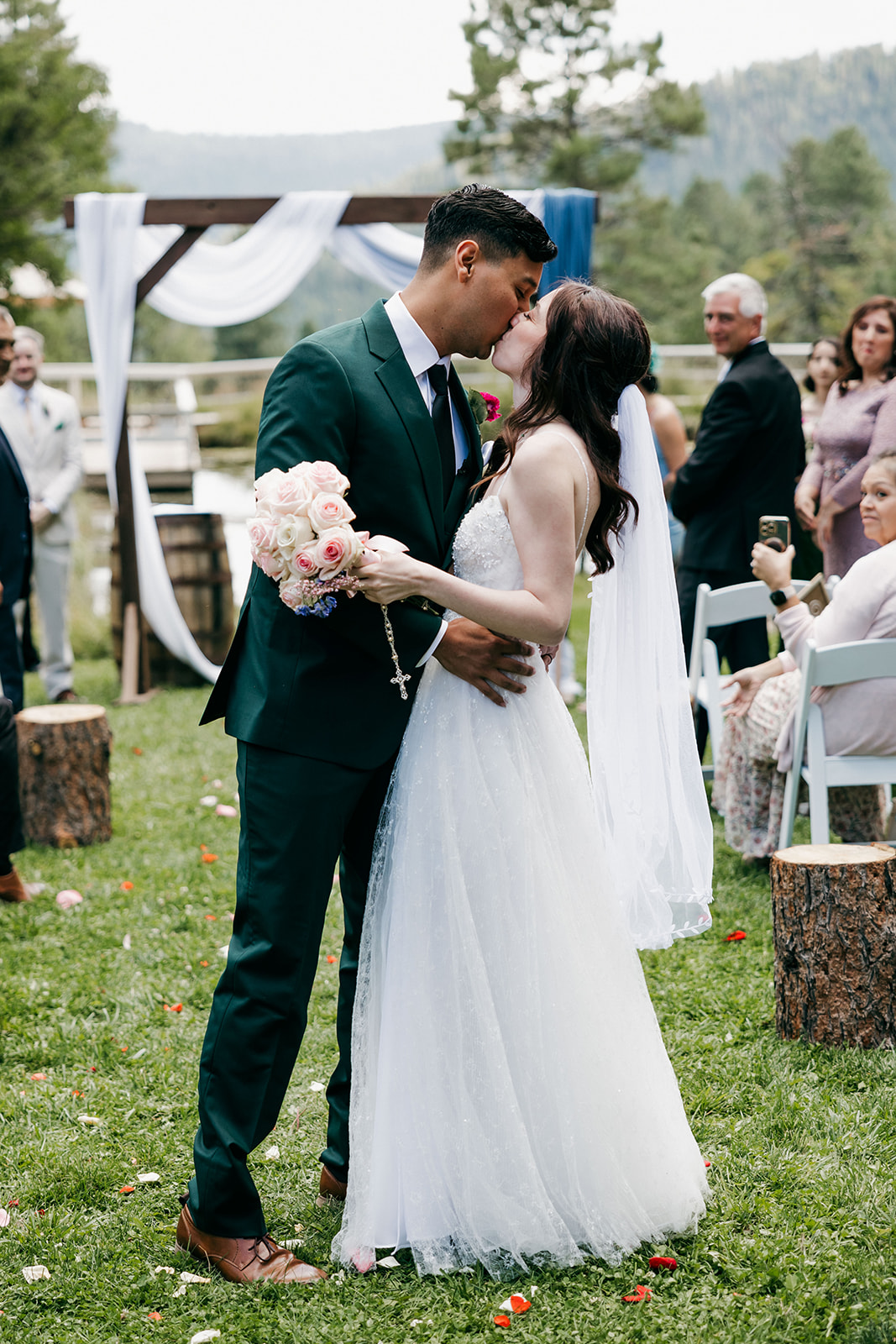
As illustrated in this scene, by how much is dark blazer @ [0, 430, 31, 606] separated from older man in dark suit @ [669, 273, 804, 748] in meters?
3.08

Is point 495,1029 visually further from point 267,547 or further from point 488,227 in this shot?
point 488,227

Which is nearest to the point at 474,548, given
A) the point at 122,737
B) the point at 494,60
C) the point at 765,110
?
the point at 122,737

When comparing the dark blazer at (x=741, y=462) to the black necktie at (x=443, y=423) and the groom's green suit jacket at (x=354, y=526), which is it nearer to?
the black necktie at (x=443, y=423)

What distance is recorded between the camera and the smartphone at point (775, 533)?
13.5ft

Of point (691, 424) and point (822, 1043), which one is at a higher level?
point (691, 424)

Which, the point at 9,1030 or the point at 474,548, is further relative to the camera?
the point at 9,1030

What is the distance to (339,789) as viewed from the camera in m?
2.41

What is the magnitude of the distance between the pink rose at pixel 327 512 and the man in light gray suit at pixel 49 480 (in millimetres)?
6220

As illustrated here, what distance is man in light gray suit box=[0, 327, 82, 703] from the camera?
26.1 feet

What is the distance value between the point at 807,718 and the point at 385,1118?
2.24 m

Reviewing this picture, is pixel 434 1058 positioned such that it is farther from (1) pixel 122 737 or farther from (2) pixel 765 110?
(2) pixel 765 110

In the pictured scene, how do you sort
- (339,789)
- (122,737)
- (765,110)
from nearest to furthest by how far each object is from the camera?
(339,789)
(122,737)
(765,110)

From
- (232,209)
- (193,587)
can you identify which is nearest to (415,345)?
Result: (232,209)

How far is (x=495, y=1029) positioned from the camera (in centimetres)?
246
